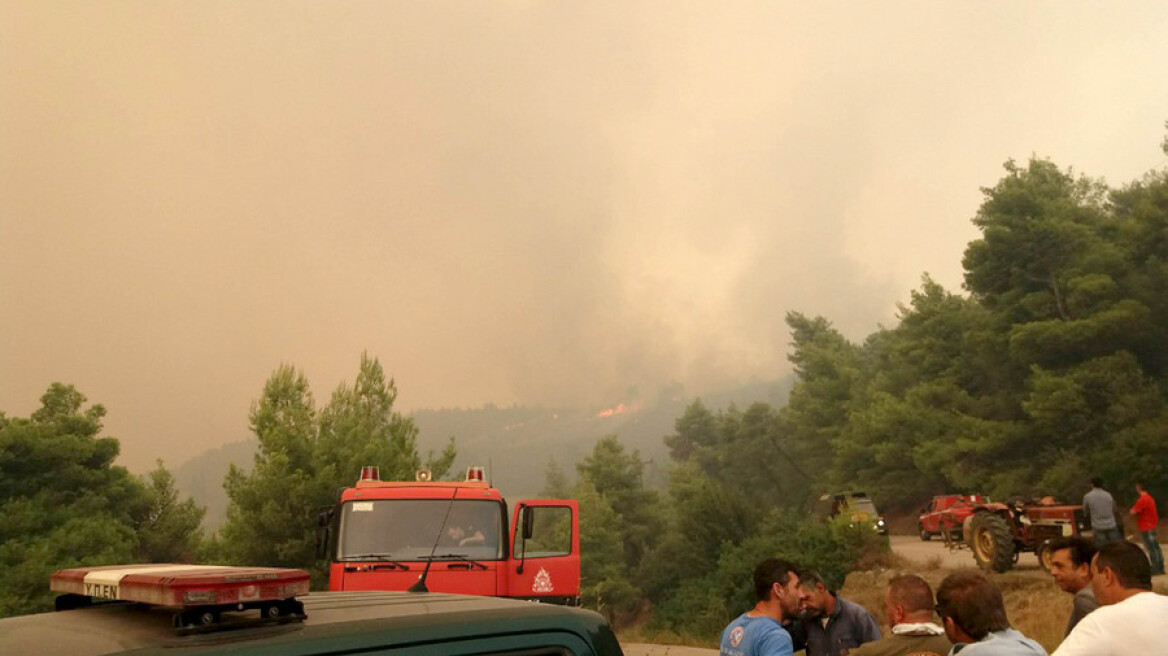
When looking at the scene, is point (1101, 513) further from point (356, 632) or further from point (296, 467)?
point (296, 467)

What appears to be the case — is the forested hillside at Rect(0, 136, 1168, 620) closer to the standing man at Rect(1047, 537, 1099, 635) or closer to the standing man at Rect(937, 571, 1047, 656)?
the standing man at Rect(1047, 537, 1099, 635)

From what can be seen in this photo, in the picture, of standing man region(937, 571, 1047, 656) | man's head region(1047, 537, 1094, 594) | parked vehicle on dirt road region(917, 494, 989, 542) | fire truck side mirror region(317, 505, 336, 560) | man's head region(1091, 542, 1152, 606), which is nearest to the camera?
standing man region(937, 571, 1047, 656)

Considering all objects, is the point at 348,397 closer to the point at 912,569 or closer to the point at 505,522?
the point at 912,569

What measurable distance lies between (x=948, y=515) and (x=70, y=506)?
2738 centimetres

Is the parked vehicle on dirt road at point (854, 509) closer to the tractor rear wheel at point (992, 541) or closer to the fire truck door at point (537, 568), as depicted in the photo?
the tractor rear wheel at point (992, 541)

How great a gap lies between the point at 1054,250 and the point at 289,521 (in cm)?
2932

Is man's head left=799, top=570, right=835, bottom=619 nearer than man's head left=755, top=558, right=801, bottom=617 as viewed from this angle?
No

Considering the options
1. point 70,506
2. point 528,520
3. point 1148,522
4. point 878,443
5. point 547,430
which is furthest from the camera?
point 547,430

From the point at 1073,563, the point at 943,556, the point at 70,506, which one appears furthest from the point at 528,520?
the point at 70,506

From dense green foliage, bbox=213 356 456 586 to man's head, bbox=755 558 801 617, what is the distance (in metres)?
21.5

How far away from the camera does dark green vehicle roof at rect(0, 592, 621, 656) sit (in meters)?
1.84

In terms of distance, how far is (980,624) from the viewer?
3.52 metres

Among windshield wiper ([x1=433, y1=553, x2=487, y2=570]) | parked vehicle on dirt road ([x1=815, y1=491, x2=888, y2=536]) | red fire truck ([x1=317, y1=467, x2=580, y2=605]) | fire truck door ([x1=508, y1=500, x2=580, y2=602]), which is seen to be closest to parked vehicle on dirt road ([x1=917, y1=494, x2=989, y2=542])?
parked vehicle on dirt road ([x1=815, y1=491, x2=888, y2=536])

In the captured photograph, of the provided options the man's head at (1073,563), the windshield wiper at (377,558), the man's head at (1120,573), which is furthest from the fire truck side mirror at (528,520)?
the man's head at (1120,573)
